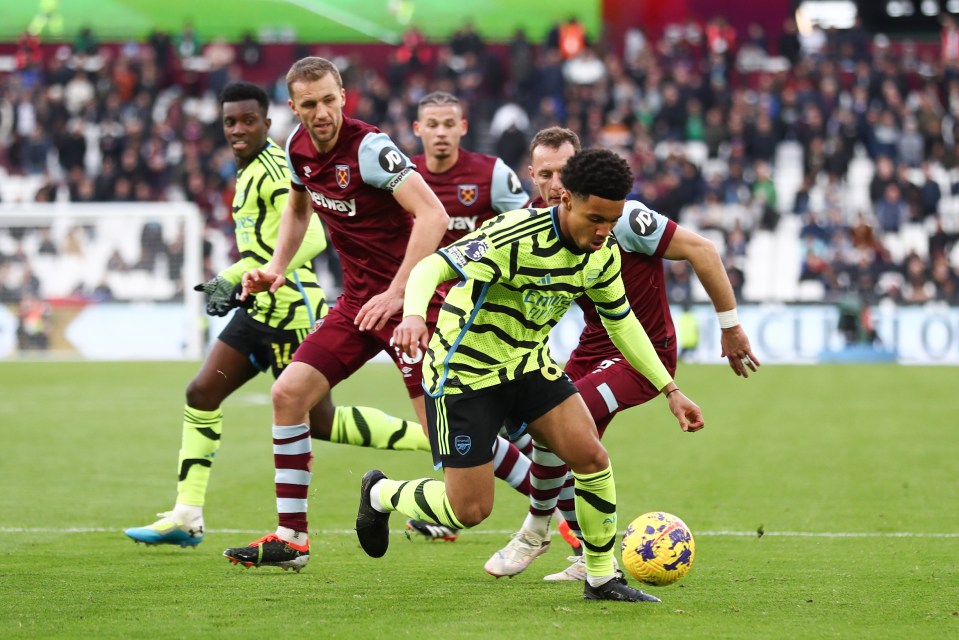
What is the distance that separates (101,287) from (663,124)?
12153mm

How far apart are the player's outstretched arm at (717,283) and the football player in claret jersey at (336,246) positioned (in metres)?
1.14

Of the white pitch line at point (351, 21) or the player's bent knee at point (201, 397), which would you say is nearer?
the player's bent knee at point (201, 397)

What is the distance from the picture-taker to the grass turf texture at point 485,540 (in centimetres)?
552

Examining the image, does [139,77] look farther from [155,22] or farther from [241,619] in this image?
[241,619]

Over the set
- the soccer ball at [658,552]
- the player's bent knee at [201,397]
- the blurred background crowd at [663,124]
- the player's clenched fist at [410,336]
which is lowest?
the soccer ball at [658,552]

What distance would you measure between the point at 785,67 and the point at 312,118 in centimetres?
2563

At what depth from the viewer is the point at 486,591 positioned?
6.22 m

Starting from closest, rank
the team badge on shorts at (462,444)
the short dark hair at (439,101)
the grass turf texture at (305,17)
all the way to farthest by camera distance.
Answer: the team badge on shorts at (462,444) < the short dark hair at (439,101) < the grass turf texture at (305,17)

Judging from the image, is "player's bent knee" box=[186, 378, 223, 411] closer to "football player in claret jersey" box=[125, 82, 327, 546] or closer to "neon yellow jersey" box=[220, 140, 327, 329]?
"football player in claret jersey" box=[125, 82, 327, 546]

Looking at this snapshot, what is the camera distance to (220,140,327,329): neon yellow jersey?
7.80 m

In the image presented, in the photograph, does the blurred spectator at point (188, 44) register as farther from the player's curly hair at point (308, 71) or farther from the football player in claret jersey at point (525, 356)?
the football player in claret jersey at point (525, 356)

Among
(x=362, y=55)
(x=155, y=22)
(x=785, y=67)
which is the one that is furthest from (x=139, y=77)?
(x=785, y=67)

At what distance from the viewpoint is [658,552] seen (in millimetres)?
6121

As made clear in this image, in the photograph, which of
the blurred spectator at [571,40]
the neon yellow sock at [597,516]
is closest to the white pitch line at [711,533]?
the neon yellow sock at [597,516]
